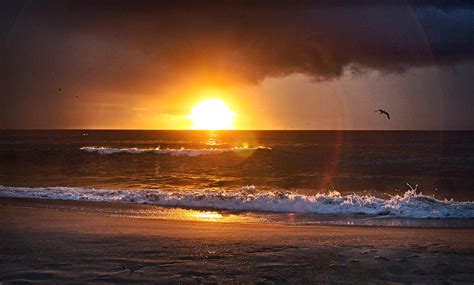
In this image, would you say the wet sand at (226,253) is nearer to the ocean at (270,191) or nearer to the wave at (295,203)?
the ocean at (270,191)

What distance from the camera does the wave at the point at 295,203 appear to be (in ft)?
55.8

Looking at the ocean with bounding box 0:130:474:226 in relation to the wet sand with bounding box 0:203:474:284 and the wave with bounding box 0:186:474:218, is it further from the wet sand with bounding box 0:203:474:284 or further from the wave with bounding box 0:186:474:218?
the wet sand with bounding box 0:203:474:284

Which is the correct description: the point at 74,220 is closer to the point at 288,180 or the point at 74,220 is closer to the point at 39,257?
the point at 39,257

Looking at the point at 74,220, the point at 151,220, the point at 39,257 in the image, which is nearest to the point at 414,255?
the point at 39,257

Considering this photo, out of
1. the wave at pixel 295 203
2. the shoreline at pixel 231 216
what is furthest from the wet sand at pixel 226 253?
the wave at pixel 295 203

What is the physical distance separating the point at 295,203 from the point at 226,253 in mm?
9910

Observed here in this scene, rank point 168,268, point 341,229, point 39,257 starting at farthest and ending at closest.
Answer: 1. point 341,229
2. point 39,257
3. point 168,268

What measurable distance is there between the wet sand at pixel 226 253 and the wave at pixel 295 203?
3.99 metres

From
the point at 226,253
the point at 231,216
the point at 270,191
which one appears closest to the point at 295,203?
the point at 231,216

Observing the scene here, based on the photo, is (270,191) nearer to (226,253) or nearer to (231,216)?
(231,216)

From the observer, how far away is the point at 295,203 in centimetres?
1861

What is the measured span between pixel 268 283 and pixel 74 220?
805 centimetres

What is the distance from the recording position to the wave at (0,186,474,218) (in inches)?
670

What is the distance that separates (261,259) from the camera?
851 cm
